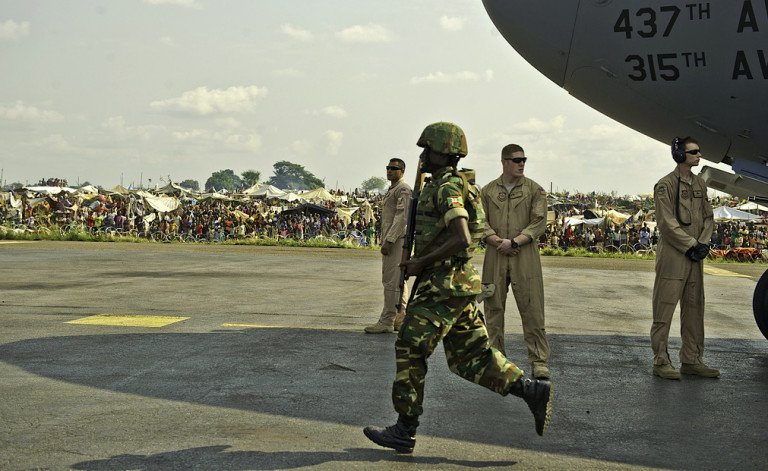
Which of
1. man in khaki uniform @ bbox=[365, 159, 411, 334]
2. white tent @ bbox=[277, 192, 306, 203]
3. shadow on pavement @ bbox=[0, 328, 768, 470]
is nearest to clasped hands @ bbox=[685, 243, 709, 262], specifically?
shadow on pavement @ bbox=[0, 328, 768, 470]

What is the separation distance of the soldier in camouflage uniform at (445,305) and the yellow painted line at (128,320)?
4856mm

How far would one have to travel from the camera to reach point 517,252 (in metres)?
5.89

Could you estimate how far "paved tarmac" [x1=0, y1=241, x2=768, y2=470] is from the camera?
12.4ft

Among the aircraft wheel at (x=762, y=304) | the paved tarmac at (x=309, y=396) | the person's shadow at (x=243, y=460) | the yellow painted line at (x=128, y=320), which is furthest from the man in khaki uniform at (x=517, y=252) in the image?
the yellow painted line at (x=128, y=320)

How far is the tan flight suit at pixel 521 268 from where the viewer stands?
5.89 meters

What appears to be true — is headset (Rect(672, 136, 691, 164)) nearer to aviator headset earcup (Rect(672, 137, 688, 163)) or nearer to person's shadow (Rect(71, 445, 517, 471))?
aviator headset earcup (Rect(672, 137, 688, 163))

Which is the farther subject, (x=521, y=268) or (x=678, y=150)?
(x=678, y=150)

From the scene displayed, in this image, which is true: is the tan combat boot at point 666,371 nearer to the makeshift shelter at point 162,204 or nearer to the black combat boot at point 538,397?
the black combat boot at point 538,397

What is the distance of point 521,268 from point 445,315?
2.16m

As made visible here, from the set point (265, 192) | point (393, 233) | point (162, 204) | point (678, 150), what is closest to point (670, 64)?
point (678, 150)

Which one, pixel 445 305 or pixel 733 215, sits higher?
pixel 733 215

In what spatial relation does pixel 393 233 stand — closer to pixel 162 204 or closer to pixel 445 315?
pixel 445 315

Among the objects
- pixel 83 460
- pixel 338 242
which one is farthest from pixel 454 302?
pixel 338 242

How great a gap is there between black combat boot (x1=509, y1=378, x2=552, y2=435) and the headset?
3002 millimetres
